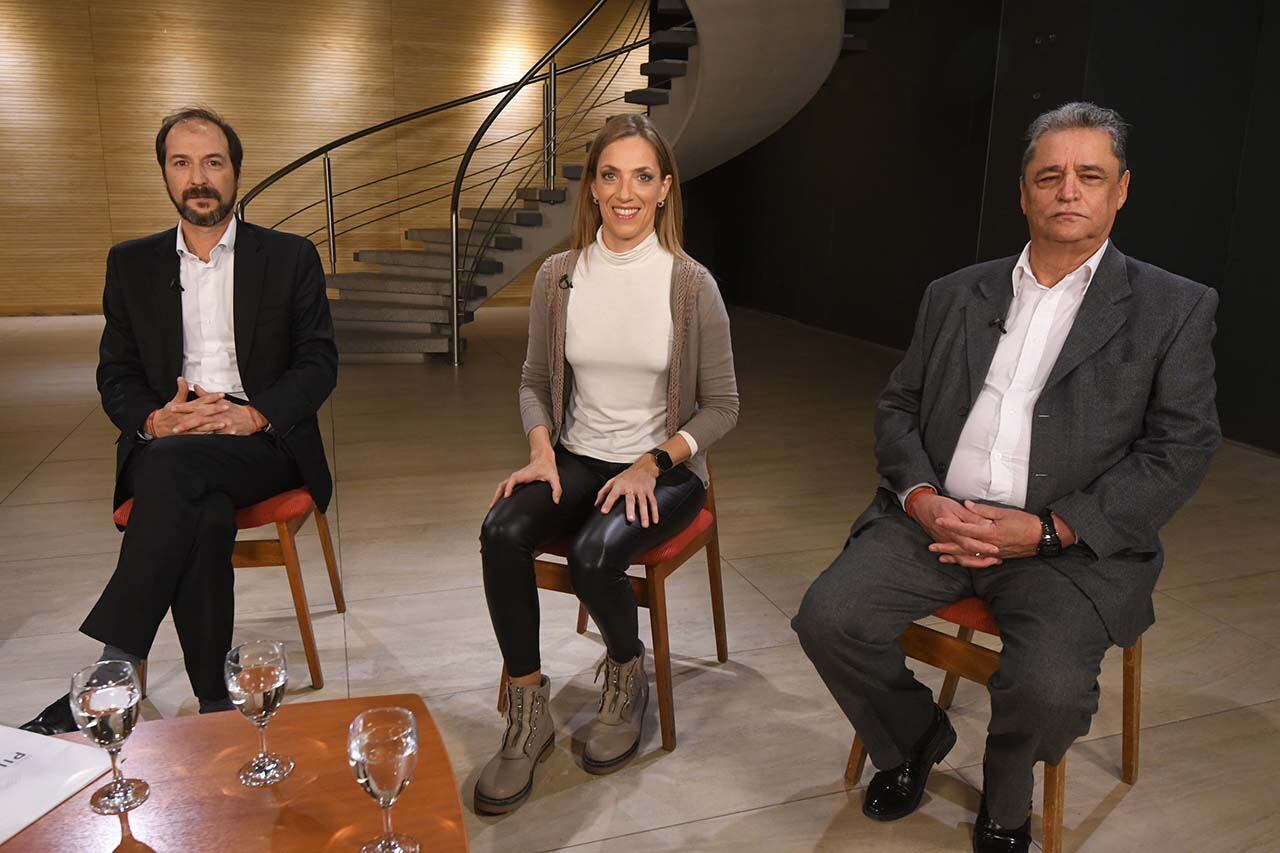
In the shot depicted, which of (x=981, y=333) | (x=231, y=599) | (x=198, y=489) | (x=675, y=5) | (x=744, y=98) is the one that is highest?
(x=675, y=5)

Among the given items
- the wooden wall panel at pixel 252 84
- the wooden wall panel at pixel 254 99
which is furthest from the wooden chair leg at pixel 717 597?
the wooden wall panel at pixel 252 84

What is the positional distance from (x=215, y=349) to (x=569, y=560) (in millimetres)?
1142

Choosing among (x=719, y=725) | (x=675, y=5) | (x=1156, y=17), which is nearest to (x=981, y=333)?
(x=719, y=725)

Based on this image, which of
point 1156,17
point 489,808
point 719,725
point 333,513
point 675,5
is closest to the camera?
point 489,808

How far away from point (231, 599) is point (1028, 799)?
1680mm

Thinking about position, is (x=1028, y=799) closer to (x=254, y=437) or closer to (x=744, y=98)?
(x=254, y=437)

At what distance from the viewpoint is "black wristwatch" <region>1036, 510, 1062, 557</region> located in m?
1.76

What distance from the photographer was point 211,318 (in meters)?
2.42

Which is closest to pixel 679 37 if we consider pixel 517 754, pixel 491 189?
pixel 491 189

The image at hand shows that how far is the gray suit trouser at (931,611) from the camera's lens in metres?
1.63

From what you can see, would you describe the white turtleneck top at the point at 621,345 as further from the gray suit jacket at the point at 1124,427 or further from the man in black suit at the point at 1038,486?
the gray suit jacket at the point at 1124,427

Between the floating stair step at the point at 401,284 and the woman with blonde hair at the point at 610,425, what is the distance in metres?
5.06

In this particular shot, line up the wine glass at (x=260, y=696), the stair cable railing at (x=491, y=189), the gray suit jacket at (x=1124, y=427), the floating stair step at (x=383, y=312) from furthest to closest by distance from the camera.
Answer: the floating stair step at (x=383, y=312), the stair cable railing at (x=491, y=189), the gray suit jacket at (x=1124, y=427), the wine glass at (x=260, y=696)

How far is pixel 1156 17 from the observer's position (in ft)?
14.5
